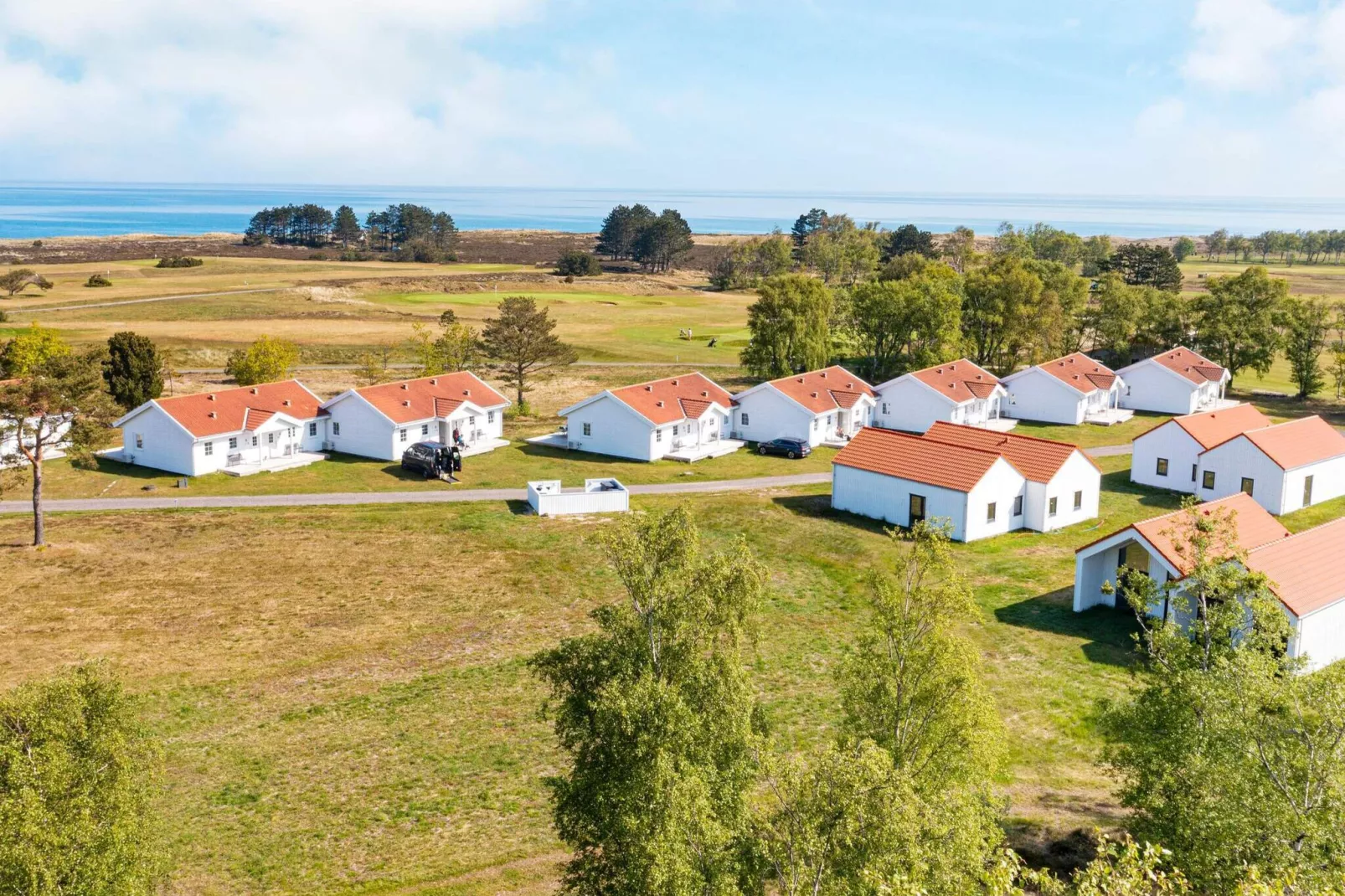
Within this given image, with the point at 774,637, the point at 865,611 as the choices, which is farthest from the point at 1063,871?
the point at 865,611

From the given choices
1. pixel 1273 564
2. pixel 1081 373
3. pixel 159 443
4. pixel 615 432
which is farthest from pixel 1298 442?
pixel 159 443

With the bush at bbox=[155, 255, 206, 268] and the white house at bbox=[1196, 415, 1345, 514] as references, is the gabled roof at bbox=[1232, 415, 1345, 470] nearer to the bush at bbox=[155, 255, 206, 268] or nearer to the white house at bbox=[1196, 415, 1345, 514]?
the white house at bbox=[1196, 415, 1345, 514]

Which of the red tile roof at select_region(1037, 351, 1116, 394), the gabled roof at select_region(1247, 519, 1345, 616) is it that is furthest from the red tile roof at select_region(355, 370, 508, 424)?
the gabled roof at select_region(1247, 519, 1345, 616)

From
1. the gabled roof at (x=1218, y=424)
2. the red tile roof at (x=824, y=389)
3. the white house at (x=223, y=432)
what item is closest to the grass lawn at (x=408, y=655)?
the gabled roof at (x=1218, y=424)

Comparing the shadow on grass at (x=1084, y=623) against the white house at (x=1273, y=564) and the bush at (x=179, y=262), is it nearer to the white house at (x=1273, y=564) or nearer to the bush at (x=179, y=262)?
the white house at (x=1273, y=564)

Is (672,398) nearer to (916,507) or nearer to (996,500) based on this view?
(916,507)
